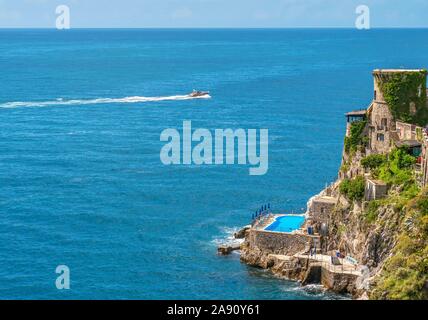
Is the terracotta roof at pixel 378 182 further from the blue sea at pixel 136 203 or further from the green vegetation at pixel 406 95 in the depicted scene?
the blue sea at pixel 136 203

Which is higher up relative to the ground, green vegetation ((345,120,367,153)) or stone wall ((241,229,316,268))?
green vegetation ((345,120,367,153))

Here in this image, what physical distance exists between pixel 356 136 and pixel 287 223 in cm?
1409

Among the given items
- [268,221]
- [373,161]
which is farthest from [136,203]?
[373,161]

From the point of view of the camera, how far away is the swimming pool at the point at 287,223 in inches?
3910

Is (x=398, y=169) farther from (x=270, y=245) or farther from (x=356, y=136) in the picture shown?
(x=270, y=245)

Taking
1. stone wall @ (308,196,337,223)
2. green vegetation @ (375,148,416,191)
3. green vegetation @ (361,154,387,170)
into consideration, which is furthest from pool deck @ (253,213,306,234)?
green vegetation @ (375,148,416,191)

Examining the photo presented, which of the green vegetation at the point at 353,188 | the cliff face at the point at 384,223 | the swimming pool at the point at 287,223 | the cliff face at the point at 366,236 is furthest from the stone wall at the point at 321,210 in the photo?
the swimming pool at the point at 287,223

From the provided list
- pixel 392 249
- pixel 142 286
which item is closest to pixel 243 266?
pixel 142 286

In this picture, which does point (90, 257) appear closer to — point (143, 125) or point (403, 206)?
point (403, 206)

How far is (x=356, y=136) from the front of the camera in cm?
10150

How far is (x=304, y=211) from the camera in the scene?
111 meters

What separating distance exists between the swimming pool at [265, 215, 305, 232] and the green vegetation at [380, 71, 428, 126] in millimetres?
18177

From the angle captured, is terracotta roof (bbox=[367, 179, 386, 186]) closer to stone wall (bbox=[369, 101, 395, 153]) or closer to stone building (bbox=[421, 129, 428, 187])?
stone building (bbox=[421, 129, 428, 187])

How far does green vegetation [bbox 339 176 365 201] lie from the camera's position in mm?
Answer: 93000
